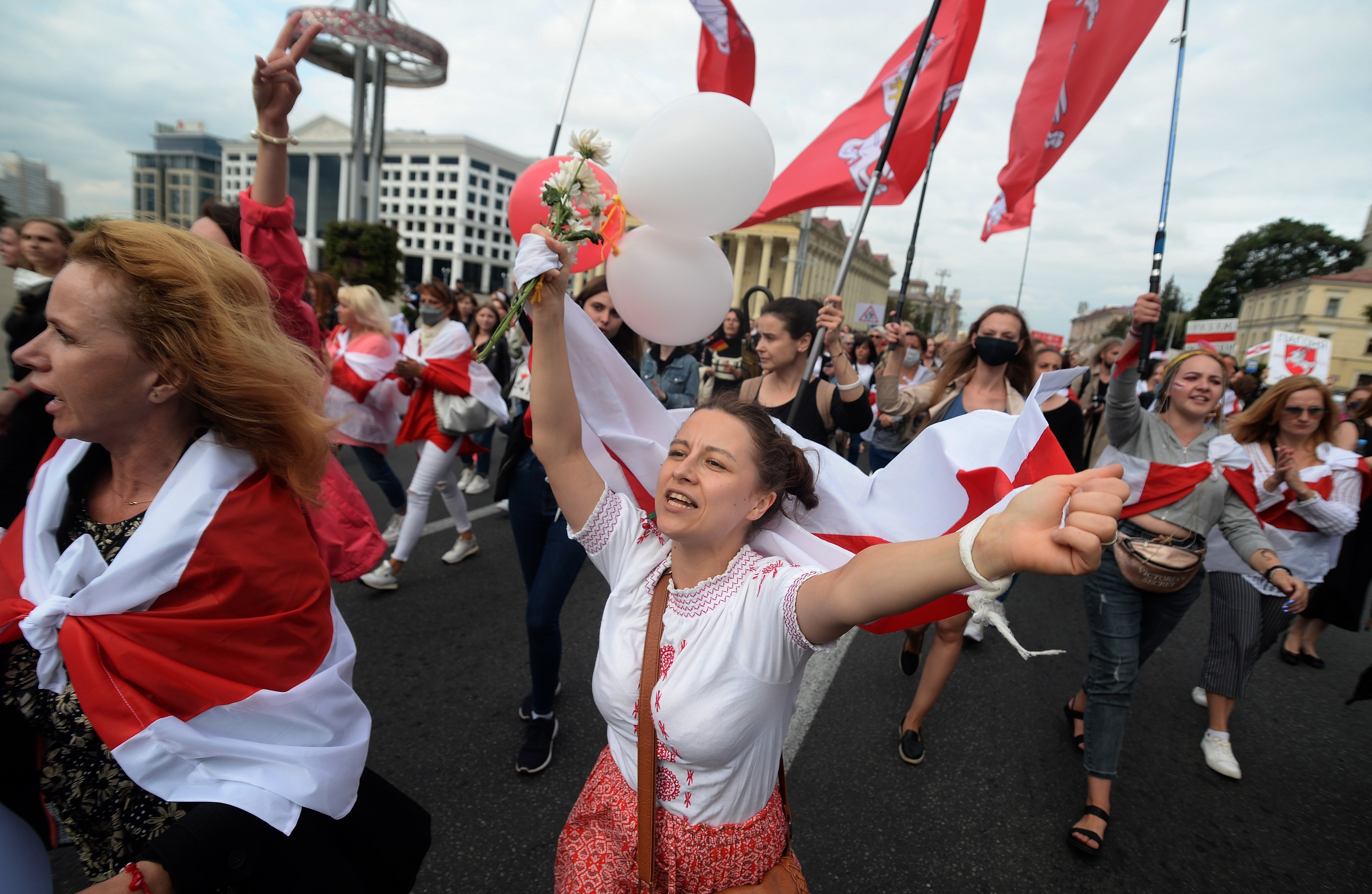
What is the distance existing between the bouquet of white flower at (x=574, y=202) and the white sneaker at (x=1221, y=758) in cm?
372

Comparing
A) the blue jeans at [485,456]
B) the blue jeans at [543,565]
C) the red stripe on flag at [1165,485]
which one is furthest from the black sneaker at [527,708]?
the blue jeans at [485,456]

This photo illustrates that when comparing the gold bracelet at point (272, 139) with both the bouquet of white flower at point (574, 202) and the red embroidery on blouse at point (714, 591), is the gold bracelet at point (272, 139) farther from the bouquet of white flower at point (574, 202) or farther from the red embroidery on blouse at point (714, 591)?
the red embroidery on blouse at point (714, 591)

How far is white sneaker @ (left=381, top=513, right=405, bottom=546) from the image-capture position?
473cm

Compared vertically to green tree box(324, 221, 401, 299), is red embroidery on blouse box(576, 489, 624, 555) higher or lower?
lower

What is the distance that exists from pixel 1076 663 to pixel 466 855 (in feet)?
12.1

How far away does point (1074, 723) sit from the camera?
10.6ft

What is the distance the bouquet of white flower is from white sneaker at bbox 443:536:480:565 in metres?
3.34

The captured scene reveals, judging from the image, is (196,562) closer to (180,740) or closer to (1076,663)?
(180,740)

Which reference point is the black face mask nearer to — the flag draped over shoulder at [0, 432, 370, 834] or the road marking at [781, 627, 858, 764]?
the road marking at [781, 627, 858, 764]

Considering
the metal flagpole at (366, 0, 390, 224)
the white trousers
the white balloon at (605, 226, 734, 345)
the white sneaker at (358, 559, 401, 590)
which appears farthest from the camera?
the metal flagpole at (366, 0, 390, 224)

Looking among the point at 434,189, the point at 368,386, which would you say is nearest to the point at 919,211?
the point at 368,386

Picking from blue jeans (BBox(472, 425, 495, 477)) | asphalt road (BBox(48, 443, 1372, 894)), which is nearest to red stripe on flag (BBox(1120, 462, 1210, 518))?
asphalt road (BBox(48, 443, 1372, 894))

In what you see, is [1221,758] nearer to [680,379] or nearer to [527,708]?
[527,708]

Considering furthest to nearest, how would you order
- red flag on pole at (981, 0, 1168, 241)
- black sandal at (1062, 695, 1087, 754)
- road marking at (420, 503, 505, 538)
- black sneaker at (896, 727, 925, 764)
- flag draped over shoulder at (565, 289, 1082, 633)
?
road marking at (420, 503, 505, 538)
black sandal at (1062, 695, 1087, 754)
black sneaker at (896, 727, 925, 764)
red flag on pole at (981, 0, 1168, 241)
flag draped over shoulder at (565, 289, 1082, 633)
